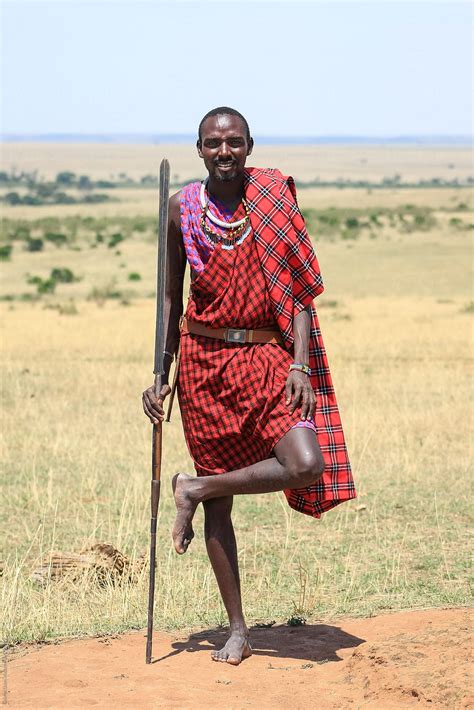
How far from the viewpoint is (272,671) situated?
489cm

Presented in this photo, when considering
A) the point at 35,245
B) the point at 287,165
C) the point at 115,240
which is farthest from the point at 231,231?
the point at 287,165

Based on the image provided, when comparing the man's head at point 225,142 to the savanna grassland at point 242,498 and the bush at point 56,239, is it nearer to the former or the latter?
the savanna grassland at point 242,498

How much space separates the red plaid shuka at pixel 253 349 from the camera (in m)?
4.90

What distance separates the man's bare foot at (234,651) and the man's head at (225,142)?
5.95ft

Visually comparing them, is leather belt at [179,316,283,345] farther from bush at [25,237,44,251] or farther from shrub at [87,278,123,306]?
bush at [25,237,44,251]

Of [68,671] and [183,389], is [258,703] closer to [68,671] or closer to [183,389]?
[68,671]

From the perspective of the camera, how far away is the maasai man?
4879mm

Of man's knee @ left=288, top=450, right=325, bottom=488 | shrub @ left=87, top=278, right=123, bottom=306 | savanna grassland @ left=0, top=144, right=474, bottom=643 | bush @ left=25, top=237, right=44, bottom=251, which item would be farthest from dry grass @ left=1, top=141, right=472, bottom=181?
man's knee @ left=288, top=450, right=325, bottom=488

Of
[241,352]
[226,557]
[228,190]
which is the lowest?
[226,557]

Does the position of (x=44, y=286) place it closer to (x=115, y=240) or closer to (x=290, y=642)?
(x=115, y=240)

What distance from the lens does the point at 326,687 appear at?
4.69 metres

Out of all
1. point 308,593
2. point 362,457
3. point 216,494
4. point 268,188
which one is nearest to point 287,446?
A: point 216,494

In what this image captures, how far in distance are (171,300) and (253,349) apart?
1.52 ft

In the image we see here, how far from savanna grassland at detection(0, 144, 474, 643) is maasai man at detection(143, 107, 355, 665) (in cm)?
88
